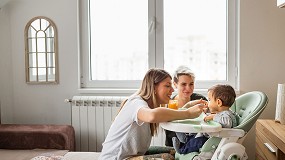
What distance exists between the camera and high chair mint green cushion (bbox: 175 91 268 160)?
166 cm

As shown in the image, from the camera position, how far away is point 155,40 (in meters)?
3.00

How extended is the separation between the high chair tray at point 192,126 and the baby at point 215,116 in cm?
8

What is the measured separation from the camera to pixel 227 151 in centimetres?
155

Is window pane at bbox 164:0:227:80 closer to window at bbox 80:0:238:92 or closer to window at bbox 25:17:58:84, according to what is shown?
window at bbox 80:0:238:92

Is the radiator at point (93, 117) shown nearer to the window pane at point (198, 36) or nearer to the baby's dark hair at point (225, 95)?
the window pane at point (198, 36)

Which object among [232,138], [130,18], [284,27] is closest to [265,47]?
[284,27]

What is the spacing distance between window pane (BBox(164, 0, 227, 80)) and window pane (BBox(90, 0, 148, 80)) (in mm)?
234

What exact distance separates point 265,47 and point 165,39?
0.85 m

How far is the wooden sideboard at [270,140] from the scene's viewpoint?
1.90 m

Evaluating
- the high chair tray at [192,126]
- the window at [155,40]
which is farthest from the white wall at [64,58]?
the high chair tray at [192,126]

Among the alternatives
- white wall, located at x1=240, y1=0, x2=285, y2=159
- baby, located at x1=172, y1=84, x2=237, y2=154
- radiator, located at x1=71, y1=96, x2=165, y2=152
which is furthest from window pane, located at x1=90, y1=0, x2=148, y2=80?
baby, located at x1=172, y1=84, x2=237, y2=154

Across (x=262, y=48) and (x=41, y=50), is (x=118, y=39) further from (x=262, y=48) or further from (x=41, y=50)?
(x=262, y=48)

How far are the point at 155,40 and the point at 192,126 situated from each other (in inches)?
62.1

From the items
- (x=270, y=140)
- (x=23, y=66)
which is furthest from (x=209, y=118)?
(x=23, y=66)
